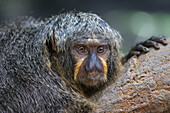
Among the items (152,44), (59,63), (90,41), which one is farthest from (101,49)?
(152,44)

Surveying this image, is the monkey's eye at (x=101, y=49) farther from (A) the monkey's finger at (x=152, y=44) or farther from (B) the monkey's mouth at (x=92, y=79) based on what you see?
(A) the monkey's finger at (x=152, y=44)

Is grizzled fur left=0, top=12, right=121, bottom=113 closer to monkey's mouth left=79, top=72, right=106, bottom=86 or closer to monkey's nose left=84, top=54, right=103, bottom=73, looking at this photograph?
Result: monkey's mouth left=79, top=72, right=106, bottom=86

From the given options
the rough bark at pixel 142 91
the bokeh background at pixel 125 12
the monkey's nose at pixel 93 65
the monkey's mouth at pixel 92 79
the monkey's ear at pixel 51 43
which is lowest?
the rough bark at pixel 142 91

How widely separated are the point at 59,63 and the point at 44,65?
0.27 m

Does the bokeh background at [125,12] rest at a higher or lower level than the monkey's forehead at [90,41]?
higher

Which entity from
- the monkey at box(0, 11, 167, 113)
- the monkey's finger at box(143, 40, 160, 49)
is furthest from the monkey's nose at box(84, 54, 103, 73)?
the monkey's finger at box(143, 40, 160, 49)

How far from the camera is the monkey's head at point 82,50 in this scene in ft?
10.5

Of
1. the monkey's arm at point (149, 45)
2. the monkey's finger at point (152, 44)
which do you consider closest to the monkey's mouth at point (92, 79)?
the monkey's arm at point (149, 45)

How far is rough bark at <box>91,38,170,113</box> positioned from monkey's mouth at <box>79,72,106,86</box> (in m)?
0.17

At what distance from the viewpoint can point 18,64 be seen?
3.12 metres

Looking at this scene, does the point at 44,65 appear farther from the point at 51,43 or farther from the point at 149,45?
the point at 149,45

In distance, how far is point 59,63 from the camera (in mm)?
3334

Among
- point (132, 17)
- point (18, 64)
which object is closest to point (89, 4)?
point (132, 17)

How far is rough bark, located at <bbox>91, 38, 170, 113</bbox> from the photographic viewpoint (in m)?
2.86
